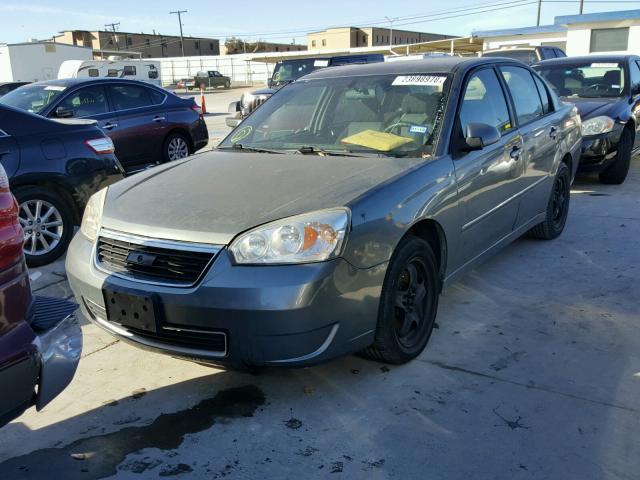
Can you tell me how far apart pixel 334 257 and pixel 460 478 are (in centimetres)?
105

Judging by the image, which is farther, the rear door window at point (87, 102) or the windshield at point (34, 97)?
the rear door window at point (87, 102)

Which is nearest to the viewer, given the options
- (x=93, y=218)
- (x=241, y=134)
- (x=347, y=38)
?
(x=93, y=218)

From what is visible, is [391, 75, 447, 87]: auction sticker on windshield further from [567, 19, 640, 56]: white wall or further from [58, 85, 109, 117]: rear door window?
[567, 19, 640, 56]: white wall

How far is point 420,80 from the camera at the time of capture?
12.8 ft

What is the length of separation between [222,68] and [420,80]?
63957 millimetres

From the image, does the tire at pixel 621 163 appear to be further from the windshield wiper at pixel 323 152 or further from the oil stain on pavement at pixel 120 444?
the oil stain on pavement at pixel 120 444

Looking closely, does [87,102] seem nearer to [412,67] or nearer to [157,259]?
[412,67]

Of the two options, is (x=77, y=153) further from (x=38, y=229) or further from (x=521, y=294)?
(x=521, y=294)

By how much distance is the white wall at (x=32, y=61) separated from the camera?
95.3 ft

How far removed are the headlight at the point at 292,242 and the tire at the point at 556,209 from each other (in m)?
3.23

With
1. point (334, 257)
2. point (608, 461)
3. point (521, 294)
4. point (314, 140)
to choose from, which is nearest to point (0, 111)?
point (314, 140)

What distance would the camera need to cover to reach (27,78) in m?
29.7

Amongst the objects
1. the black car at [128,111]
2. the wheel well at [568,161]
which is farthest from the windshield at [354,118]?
the black car at [128,111]

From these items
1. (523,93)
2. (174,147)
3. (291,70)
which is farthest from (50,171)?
(291,70)
